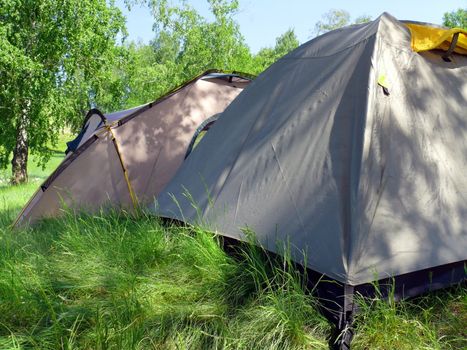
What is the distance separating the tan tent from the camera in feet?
18.7

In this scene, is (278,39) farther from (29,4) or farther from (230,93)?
(230,93)

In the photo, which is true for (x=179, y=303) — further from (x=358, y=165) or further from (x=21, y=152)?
(x=21, y=152)

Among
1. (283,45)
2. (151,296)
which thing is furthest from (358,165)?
(283,45)

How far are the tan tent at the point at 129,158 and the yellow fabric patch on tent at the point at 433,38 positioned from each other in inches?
123

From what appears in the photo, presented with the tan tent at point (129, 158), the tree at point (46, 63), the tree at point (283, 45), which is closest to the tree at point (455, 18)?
the tree at point (283, 45)

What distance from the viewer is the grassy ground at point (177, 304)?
257cm

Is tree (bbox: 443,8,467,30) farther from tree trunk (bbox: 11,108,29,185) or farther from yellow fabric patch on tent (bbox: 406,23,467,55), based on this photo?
yellow fabric patch on tent (bbox: 406,23,467,55)

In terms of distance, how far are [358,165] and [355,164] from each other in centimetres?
2

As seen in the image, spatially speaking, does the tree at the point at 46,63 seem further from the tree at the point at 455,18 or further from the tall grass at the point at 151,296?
the tree at the point at 455,18

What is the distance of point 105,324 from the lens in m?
2.59

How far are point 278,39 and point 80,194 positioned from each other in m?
44.9

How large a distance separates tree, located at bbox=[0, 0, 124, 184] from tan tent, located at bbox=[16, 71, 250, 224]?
628 centimetres

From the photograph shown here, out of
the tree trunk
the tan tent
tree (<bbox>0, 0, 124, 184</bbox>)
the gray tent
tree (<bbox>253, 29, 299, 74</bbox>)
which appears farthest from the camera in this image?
tree (<bbox>253, 29, 299, 74</bbox>)

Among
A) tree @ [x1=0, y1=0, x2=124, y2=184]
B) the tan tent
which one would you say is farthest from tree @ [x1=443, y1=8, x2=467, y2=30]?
the tan tent
